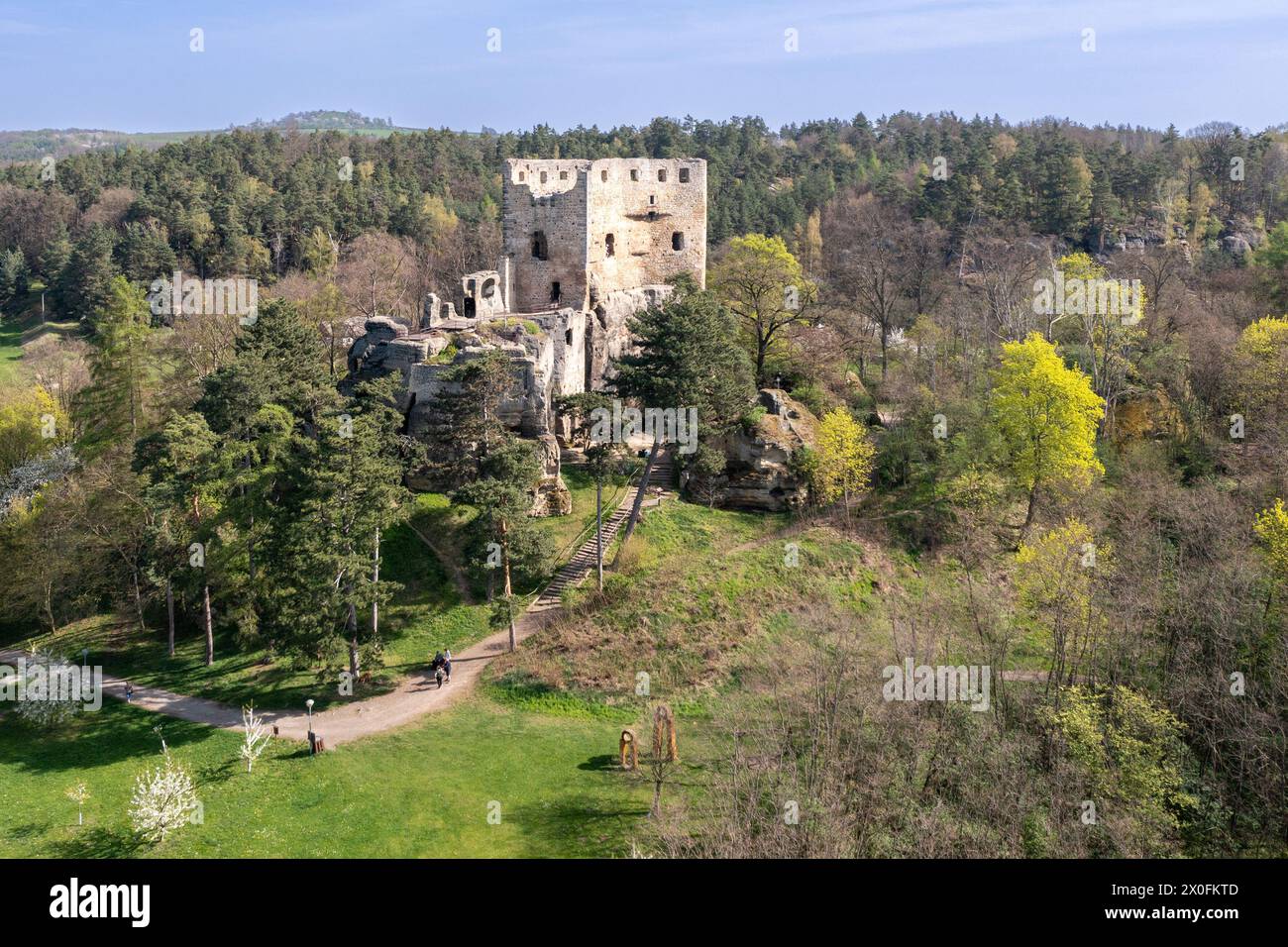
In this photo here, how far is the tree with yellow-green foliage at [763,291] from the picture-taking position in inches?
1630

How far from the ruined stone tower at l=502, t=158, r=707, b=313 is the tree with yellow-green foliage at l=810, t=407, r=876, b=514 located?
11996mm

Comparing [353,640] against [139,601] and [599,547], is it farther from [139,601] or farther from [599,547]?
[139,601]

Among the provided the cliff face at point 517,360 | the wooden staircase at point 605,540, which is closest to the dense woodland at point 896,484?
the wooden staircase at point 605,540

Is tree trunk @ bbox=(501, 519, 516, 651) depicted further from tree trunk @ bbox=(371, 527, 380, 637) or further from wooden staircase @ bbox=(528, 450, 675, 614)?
tree trunk @ bbox=(371, 527, 380, 637)

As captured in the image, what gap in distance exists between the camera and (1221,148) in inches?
3063

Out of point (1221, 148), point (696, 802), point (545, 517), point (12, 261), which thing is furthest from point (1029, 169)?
point (12, 261)

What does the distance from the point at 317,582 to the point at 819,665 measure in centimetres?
1309

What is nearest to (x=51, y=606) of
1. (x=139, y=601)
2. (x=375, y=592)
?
(x=139, y=601)

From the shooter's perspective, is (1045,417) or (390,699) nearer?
(390,699)

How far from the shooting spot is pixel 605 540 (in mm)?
32375

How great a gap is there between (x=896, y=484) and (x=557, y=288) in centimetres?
1618

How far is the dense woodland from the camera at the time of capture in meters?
19.8

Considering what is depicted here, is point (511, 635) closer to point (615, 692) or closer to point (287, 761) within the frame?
point (615, 692)

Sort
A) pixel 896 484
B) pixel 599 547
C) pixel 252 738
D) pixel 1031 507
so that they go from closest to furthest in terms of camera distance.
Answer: pixel 252 738 < pixel 599 547 < pixel 1031 507 < pixel 896 484
